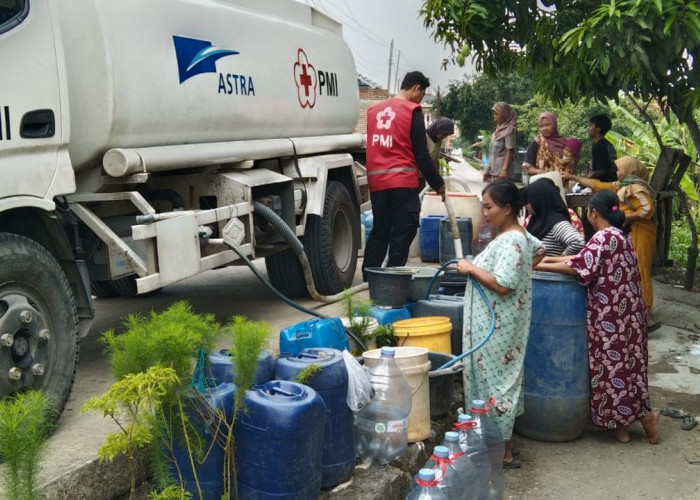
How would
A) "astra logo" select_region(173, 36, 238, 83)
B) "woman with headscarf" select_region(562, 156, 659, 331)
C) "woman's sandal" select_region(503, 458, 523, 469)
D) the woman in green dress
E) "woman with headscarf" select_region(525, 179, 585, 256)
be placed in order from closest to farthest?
the woman in green dress < "woman's sandal" select_region(503, 458, 523, 469) < "astra logo" select_region(173, 36, 238, 83) < "woman with headscarf" select_region(525, 179, 585, 256) < "woman with headscarf" select_region(562, 156, 659, 331)

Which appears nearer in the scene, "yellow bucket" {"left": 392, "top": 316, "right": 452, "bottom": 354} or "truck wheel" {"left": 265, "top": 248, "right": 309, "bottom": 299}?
"yellow bucket" {"left": 392, "top": 316, "right": 452, "bottom": 354}

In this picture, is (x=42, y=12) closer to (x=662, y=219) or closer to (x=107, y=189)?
(x=107, y=189)

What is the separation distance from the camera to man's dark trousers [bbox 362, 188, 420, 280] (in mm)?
6961

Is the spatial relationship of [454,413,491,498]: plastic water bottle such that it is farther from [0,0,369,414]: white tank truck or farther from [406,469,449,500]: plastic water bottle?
[0,0,369,414]: white tank truck

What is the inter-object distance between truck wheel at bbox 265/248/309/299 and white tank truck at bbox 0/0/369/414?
0.01 m

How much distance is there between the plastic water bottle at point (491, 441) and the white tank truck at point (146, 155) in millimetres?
1928

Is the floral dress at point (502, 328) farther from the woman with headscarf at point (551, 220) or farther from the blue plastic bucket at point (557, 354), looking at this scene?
the woman with headscarf at point (551, 220)

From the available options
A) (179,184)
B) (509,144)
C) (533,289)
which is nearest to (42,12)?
(179,184)

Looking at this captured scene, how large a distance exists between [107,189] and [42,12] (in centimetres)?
114

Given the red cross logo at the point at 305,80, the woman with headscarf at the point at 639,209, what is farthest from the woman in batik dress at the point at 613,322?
the red cross logo at the point at 305,80

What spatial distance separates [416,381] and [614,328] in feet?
4.71

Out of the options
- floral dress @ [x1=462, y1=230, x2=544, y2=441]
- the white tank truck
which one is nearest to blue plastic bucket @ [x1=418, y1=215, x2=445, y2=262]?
the white tank truck

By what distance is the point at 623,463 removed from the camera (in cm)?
480

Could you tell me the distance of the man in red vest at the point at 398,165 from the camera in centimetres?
681
